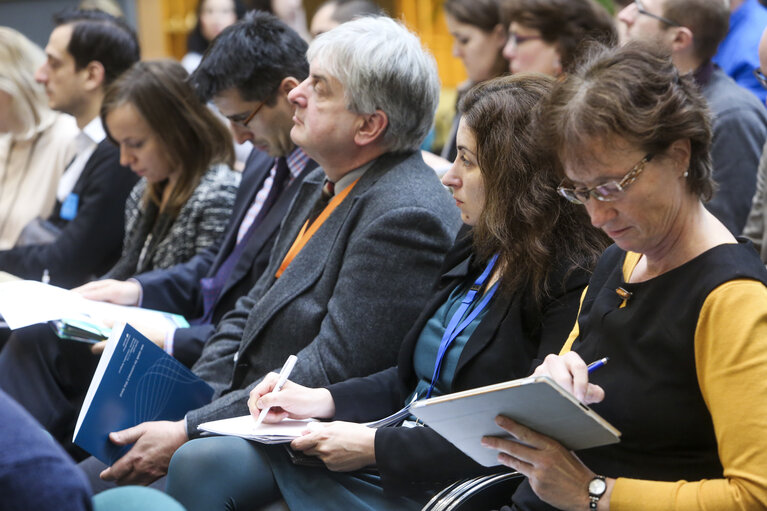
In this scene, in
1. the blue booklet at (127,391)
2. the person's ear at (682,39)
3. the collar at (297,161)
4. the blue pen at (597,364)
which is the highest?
the blue pen at (597,364)

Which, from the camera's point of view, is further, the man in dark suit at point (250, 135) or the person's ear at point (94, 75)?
the person's ear at point (94, 75)

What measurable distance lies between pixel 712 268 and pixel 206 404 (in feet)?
5.29

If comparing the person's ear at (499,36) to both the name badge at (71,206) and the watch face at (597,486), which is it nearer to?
the name badge at (71,206)

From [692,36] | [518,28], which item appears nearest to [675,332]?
[692,36]

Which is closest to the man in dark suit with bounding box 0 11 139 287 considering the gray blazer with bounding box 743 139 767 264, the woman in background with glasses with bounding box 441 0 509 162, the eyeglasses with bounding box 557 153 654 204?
the woman in background with glasses with bounding box 441 0 509 162

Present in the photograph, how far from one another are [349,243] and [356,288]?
5.8 inches

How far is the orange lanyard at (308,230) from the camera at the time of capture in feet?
8.40

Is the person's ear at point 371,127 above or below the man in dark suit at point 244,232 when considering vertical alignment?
above

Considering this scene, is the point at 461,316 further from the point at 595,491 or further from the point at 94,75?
the point at 94,75

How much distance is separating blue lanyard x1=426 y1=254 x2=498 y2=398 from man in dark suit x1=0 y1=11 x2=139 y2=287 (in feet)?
7.43

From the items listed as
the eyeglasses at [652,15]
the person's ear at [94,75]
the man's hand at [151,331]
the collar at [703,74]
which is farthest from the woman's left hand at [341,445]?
the person's ear at [94,75]

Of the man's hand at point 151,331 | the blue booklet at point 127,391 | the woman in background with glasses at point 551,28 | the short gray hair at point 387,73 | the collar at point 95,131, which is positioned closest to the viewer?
the blue booklet at point 127,391

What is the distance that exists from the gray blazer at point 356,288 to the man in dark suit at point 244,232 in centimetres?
45

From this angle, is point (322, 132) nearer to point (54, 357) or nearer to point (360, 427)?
point (360, 427)
